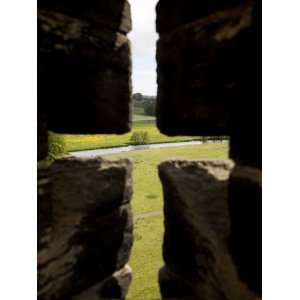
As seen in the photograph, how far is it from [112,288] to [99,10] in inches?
54.3

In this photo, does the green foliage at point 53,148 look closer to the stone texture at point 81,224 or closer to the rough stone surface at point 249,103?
the stone texture at point 81,224

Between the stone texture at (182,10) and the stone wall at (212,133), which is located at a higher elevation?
the stone texture at (182,10)

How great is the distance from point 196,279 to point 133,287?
1.58 metres

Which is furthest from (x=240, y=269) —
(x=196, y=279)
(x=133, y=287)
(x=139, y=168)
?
(x=139, y=168)

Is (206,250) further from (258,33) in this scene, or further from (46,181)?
(258,33)

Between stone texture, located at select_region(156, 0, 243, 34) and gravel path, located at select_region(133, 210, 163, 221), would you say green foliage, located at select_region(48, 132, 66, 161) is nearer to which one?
stone texture, located at select_region(156, 0, 243, 34)

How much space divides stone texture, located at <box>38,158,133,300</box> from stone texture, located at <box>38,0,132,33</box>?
2.22 feet

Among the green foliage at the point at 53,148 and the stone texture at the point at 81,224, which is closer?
the stone texture at the point at 81,224

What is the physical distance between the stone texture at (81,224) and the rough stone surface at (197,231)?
238 mm

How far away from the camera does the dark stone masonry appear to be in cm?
121

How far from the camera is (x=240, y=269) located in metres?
1.25

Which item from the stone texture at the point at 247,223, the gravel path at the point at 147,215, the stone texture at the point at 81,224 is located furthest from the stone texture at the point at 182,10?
the gravel path at the point at 147,215

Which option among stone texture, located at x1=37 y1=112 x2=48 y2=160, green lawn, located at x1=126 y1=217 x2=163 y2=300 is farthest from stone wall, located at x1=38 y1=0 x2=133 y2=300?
green lawn, located at x1=126 y1=217 x2=163 y2=300

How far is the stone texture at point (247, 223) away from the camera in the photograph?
111 centimetres
